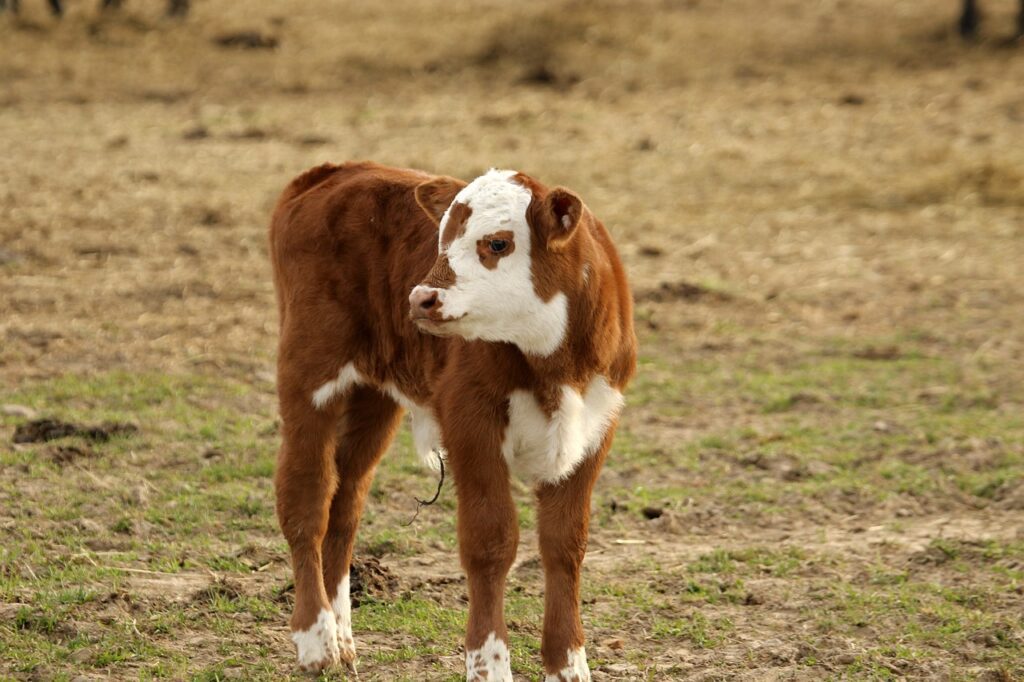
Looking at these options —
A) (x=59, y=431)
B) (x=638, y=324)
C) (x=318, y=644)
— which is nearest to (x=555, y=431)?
(x=318, y=644)

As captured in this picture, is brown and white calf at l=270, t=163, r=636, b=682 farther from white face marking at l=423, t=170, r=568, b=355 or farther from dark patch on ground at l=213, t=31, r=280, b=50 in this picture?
dark patch on ground at l=213, t=31, r=280, b=50

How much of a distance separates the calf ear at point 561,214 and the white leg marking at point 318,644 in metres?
1.43

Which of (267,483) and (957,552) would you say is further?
(267,483)

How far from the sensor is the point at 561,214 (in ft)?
13.7

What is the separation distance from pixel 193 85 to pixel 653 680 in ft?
42.3

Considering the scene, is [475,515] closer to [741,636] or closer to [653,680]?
[653,680]

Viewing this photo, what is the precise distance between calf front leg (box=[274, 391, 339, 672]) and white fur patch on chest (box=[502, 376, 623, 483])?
27.5 inches

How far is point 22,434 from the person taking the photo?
687 cm

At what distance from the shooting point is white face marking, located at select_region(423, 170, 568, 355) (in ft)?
13.4

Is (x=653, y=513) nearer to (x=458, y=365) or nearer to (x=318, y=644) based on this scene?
(x=318, y=644)

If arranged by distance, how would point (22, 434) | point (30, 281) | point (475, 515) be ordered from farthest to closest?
point (30, 281), point (22, 434), point (475, 515)

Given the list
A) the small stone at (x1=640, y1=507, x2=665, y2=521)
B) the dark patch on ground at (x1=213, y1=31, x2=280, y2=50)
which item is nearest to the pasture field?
the small stone at (x1=640, y1=507, x2=665, y2=521)

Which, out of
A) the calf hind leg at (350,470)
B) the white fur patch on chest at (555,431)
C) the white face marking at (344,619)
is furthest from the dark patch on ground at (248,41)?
the white fur patch on chest at (555,431)

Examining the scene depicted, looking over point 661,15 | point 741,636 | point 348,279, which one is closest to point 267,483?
point 348,279
